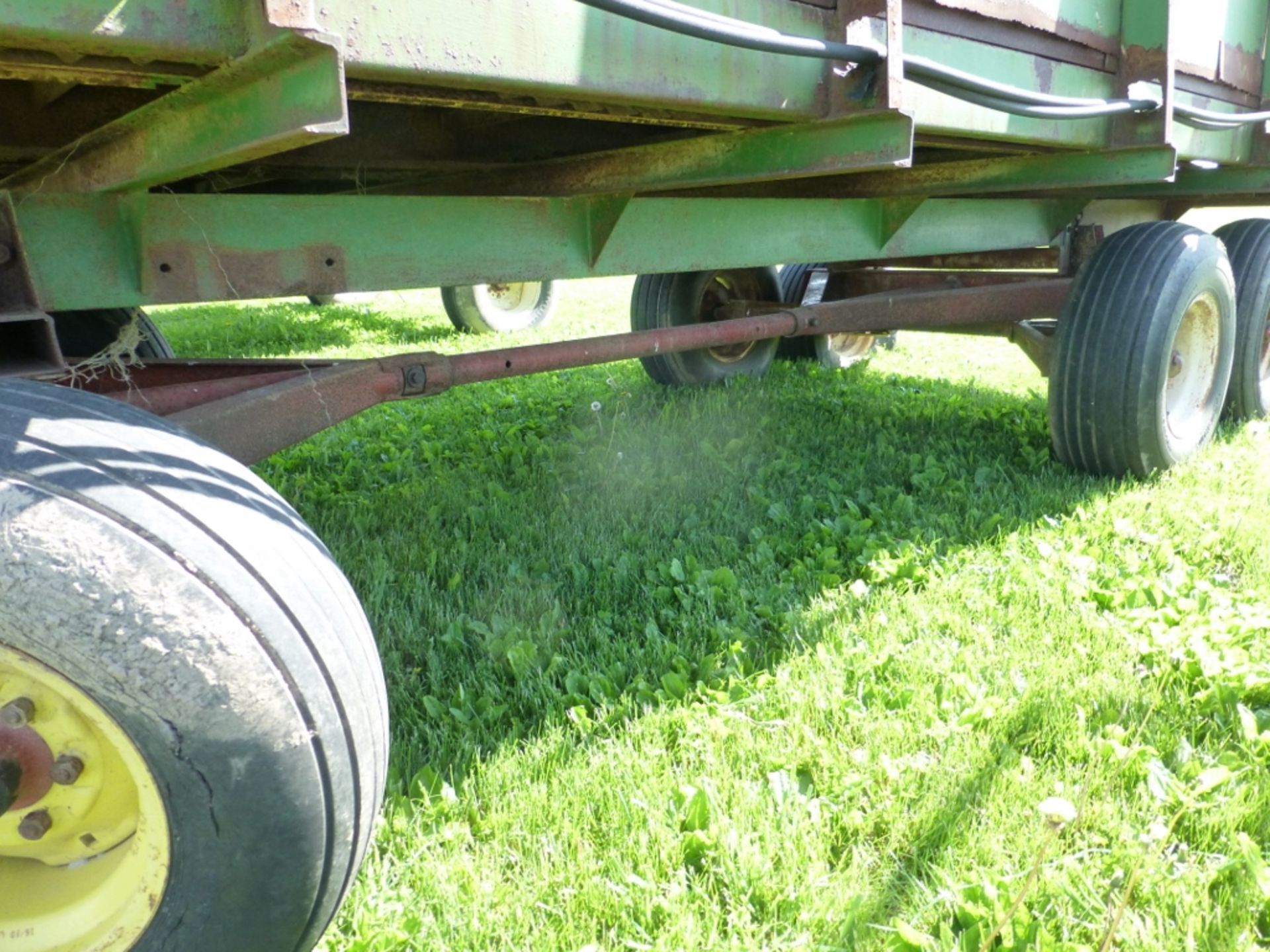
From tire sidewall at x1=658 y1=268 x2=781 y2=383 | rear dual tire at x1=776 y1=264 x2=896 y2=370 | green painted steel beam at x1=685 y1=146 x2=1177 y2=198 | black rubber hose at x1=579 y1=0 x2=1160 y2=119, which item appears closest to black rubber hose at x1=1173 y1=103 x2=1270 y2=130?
green painted steel beam at x1=685 y1=146 x2=1177 y2=198

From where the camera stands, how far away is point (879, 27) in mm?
1951

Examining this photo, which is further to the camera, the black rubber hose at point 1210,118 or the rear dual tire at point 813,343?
the rear dual tire at point 813,343

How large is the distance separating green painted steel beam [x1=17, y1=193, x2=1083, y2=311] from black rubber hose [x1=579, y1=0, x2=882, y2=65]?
825 mm

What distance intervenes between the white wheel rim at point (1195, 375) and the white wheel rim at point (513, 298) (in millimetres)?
5539

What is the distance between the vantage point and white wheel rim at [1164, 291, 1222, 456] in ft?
12.6

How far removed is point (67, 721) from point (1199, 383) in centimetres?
406

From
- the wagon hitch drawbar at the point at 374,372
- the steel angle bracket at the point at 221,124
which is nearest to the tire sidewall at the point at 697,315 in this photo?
the wagon hitch drawbar at the point at 374,372

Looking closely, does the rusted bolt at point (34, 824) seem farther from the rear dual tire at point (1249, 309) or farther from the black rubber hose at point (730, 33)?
the rear dual tire at point (1249, 309)

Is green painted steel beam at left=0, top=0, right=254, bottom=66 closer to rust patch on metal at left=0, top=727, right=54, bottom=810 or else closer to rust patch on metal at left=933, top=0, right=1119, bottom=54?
rust patch on metal at left=0, top=727, right=54, bottom=810

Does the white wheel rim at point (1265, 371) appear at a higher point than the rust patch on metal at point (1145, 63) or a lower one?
lower

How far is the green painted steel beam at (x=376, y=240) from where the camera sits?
1.88 metres

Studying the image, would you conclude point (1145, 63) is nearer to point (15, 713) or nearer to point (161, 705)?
point (161, 705)

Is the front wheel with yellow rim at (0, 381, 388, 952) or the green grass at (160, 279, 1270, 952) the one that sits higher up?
the front wheel with yellow rim at (0, 381, 388, 952)

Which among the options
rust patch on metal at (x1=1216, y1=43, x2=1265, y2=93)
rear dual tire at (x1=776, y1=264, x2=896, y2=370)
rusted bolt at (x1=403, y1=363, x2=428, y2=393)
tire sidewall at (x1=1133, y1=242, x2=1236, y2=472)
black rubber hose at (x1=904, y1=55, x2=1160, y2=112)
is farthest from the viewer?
rear dual tire at (x1=776, y1=264, x2=896, y2=370)
